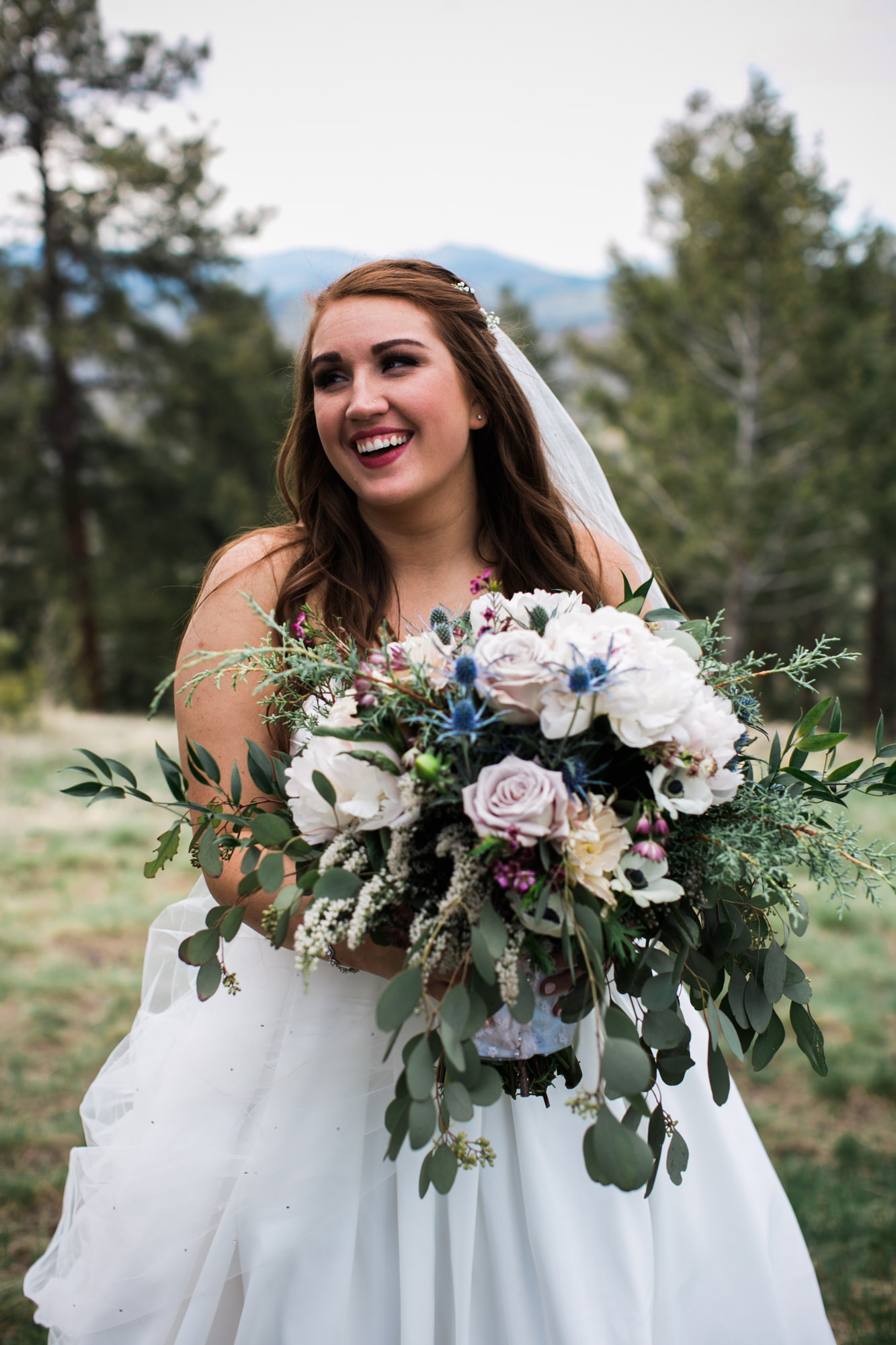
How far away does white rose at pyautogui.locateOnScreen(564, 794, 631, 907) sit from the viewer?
1.31m

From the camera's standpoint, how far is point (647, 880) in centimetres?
139

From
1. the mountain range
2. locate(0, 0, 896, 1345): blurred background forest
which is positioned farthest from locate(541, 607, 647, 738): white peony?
locate(0, 0, 896, 1345): blurred background forest

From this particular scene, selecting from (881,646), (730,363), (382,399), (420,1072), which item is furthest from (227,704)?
(881,646)

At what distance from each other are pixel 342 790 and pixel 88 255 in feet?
52.8

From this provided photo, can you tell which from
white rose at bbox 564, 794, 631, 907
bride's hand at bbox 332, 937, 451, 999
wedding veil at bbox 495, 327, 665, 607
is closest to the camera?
white rose at bbox 564, 794, 631, 907

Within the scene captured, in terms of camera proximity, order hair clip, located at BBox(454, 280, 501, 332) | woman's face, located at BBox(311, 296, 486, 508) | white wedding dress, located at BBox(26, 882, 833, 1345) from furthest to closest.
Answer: hair clip, located at BBox(454, 280, 501, 332) < woman's face, located at BBox(311, 296, 486, 508) < white wedding dress, located at BBox(26, 882, 833, 1345)

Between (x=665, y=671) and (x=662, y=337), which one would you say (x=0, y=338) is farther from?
(x=665, y=671)

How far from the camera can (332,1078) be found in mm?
1891

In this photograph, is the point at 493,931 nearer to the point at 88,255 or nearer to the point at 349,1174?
the point at 349,1174

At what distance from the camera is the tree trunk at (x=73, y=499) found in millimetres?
15352

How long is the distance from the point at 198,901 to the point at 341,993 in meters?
0.60

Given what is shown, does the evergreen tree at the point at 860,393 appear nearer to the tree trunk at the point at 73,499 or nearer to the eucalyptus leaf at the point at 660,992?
the tree trunk at the point at 73,499

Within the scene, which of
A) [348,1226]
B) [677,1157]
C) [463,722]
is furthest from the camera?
[348,1226]

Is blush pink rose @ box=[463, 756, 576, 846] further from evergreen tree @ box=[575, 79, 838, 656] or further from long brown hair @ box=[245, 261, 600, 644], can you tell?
evergreen tree @ box=[575, 79, 838, 656]
